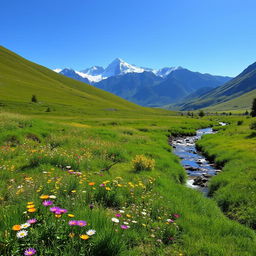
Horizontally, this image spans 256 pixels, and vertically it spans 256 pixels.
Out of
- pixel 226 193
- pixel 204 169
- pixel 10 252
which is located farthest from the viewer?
pixel 204 169

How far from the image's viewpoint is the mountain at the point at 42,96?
67.6 metres

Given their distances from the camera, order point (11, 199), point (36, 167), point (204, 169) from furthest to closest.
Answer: point (204, 169), point (36, 167), point (11, 199)

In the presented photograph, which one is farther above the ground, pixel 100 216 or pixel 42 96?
pixel 42 96

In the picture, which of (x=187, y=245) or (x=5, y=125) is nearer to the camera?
(x=187, y=245)

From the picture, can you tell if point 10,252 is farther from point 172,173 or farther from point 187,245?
point 172,173

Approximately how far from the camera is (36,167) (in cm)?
888

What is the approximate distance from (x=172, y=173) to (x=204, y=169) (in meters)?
Result: 5.48

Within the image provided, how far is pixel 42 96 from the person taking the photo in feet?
315

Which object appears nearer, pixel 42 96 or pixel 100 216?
pixel 100 216

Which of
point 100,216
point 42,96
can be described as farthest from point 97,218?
point 42,96

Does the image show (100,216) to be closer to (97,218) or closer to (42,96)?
(97,218)

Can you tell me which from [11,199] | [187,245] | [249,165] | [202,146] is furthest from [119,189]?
[202,146]

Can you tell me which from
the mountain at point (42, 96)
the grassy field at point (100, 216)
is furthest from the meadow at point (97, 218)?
the mountain at point (42, 96)

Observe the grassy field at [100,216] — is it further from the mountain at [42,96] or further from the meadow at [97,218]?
the mountain at [42,96]
